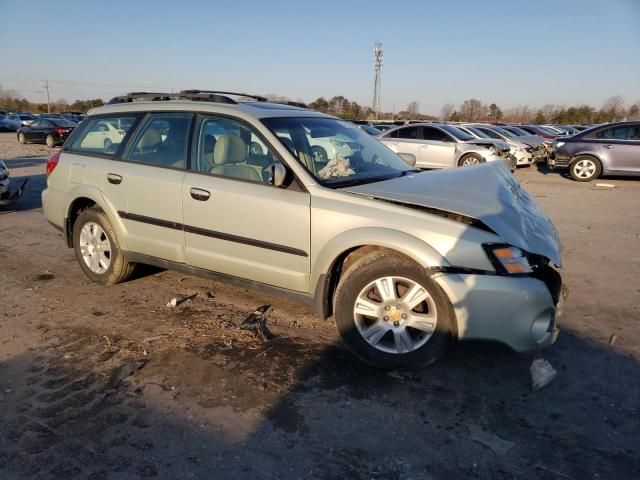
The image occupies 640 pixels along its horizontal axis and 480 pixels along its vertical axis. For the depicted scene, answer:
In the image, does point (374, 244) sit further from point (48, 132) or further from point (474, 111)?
point (474, 111)

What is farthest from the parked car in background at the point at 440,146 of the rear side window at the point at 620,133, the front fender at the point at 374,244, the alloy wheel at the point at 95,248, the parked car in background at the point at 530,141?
the front fender at the point at 374,244

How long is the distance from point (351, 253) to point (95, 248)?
2.83 m

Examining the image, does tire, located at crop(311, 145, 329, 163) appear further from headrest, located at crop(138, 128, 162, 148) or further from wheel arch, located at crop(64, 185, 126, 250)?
wheel arch, located at crop(64, 185, 126, 250)

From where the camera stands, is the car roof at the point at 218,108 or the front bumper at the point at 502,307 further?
the car roof at the point at 218,108

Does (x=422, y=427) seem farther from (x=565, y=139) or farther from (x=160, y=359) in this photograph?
(x=565, y=139)

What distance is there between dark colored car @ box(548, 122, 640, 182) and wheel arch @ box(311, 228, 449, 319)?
13.2 meters

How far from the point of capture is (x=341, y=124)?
15.8ft

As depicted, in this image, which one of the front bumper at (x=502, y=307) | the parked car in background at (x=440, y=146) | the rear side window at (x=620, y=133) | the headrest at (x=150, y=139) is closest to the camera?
the front bumper at (x=502, y=307)

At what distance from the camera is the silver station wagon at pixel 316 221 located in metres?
3.15

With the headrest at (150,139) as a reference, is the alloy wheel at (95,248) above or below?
below

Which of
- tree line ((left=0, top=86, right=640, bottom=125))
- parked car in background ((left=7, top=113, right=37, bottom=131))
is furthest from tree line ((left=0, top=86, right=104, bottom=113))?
parked car in background ((left=7, top=113, right=37, bottom=131))

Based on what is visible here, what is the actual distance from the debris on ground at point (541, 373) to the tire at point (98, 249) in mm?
3714

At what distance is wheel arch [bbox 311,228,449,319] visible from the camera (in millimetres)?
3188

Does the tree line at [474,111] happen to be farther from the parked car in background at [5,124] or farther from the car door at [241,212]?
the car door at [241,212]
